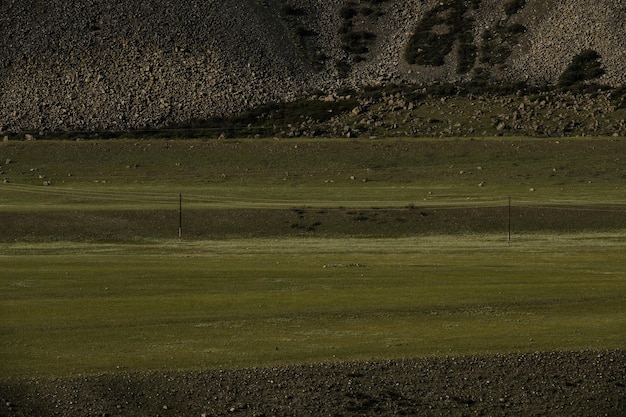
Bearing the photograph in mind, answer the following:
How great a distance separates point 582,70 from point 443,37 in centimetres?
1827

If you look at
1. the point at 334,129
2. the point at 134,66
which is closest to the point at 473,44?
the point at 334,129

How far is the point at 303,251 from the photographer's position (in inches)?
1937

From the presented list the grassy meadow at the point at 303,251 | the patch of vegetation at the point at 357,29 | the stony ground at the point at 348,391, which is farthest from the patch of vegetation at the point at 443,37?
the stony ground at the point at 348,391

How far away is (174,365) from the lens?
25266 mm

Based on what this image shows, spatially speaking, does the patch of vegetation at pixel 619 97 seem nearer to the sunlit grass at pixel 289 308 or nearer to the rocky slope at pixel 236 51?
the rocky slope at pixel 236 51

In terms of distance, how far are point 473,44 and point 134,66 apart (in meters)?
36.4

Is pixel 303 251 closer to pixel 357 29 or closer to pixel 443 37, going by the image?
pixel 443 37

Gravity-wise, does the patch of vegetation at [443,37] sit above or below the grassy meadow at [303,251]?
above

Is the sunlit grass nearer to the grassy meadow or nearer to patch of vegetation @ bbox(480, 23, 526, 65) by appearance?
the grassy meadow

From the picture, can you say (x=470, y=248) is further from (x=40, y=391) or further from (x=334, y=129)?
(x=334, y=129)

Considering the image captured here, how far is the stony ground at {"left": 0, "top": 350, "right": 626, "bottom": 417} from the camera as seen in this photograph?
2392 cm

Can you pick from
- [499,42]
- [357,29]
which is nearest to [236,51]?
[357,29]

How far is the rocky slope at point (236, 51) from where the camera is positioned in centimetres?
11669

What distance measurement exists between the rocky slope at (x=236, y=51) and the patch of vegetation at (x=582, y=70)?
0.81 meters
